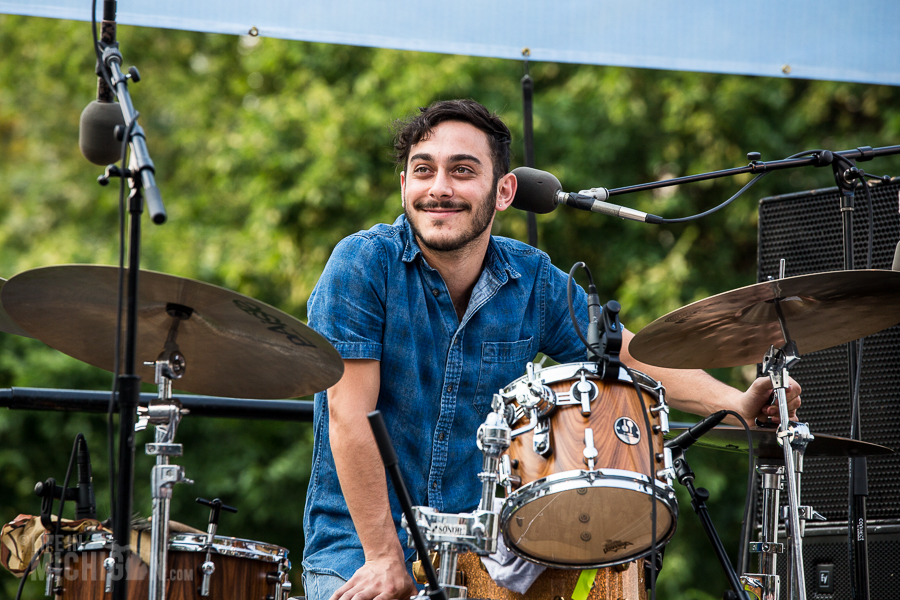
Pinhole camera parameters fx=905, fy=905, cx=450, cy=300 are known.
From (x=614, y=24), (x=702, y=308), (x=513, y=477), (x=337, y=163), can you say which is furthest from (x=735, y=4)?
(x=337, y=163)

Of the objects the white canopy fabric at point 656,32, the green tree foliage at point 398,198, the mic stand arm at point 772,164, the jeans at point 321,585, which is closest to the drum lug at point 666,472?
the mic stand arm at point 772,164

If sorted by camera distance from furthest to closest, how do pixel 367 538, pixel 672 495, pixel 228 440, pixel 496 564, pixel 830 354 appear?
pixel 228 440 < pixel 830 354 < pixel 367 538 < pixel 496 564 < pixel 672 495

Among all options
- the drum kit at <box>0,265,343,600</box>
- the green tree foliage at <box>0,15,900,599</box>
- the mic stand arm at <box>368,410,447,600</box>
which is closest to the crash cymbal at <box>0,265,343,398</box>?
the drum kit at <box>0,265,343,600</box>

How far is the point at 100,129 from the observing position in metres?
2.10

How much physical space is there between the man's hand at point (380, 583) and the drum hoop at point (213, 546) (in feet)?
1.14

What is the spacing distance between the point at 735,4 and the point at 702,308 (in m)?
1.82

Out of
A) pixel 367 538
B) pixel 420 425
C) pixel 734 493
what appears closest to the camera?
pixel 367 538

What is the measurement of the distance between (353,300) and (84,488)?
36.6 inches

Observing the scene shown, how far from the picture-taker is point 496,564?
7.36ft

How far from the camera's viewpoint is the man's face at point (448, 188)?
8.86 feet

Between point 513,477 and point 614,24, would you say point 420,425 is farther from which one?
point 614,24

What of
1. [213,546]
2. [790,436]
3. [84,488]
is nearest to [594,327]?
[790,436]

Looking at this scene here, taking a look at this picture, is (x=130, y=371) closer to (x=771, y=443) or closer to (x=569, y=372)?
(x=569, y=372)

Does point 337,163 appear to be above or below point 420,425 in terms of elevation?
above
